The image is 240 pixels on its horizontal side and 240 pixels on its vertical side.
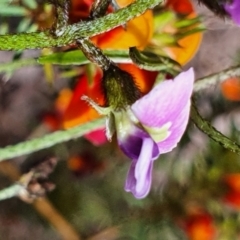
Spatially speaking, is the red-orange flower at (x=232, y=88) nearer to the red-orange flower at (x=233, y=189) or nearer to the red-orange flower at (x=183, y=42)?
the red-orange flower at (x=233, y=189)

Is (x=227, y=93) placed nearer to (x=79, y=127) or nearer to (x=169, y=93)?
(x=79, y=127)

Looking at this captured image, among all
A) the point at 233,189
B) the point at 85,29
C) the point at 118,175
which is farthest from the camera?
the point at 118,175

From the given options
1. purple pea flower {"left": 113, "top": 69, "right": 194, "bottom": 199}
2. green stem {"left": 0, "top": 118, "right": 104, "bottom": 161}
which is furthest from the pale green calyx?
green stem {"left": 0, "top": 118, "right": 104, "bottom": 161}

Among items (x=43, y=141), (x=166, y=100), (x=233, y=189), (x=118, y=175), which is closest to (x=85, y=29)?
(x=166, y=100)

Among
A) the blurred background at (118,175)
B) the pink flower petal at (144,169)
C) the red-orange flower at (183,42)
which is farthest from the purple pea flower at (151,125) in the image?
the blurred background at (118,175)

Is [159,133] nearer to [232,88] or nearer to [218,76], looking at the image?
[218,76]

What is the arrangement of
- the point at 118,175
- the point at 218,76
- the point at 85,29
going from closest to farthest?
the point at 85,29 < the point at 218,76 < the point at 118,175

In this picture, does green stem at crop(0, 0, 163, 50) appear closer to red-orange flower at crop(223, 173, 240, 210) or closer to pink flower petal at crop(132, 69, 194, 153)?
pink flower petal at crop(132, 69, 194, 153)

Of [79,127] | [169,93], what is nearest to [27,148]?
[79,127]
